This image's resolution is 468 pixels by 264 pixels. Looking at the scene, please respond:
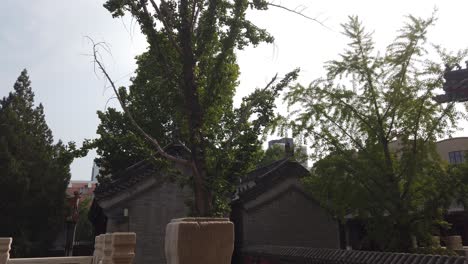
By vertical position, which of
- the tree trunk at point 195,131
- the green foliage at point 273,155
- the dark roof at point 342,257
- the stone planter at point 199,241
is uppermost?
the green foliage at point 273,155

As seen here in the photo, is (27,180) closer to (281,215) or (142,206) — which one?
(142,206)

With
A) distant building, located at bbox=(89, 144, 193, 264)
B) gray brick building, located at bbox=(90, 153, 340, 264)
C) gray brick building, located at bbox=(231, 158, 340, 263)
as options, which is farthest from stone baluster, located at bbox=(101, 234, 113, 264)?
gray brick building, located at bbox=(231, 158, 340, 263)

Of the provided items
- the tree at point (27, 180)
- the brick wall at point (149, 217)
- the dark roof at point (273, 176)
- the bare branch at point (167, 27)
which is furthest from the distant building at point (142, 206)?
the bare branch at point (167, 27)

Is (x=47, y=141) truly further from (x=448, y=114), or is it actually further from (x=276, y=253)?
(x=448, y=114)

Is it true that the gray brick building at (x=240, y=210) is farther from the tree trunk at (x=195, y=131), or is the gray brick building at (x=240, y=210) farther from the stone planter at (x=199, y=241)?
the stone planter at (x=199, y=241)

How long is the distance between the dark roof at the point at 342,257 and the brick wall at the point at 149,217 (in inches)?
148

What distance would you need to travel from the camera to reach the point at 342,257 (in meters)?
8.02

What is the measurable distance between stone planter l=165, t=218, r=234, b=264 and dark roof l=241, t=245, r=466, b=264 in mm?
4271

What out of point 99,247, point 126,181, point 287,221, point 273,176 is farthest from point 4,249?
point 287,221

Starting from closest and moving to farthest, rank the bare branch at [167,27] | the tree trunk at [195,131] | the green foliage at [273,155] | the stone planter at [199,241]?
the stone planter at [199,241]
the tree trunk at [195,131]
the bare branch at [167,27]
the green foliage at [273,155]

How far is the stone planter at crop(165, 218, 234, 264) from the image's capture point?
105 inches

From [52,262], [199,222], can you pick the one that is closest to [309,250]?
[52,262]

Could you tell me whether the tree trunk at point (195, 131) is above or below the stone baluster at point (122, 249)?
above

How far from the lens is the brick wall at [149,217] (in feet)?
45.6
